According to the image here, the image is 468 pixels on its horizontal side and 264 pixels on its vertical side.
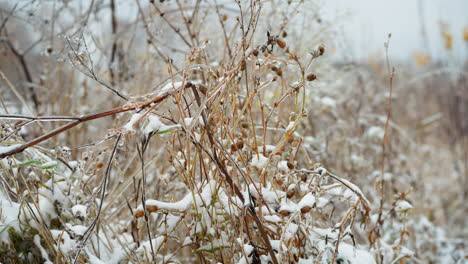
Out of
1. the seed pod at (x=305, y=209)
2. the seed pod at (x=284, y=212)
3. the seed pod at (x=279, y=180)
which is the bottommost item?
the seed pod at (x=284, y=212)

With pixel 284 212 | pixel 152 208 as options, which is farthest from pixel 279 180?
pixel 152 208

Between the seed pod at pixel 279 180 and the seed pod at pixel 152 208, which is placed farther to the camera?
the seed pod at pixel 279 180

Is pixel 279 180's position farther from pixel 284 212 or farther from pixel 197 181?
pixel 197 181

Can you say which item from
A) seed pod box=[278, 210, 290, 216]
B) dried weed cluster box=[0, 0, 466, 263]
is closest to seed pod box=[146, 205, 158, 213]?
dried weed cluster box=[0, 0, 466, 263]

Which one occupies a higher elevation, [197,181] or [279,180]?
[279,180]

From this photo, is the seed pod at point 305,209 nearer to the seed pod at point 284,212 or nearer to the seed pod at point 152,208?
the seed pod at point 284,212

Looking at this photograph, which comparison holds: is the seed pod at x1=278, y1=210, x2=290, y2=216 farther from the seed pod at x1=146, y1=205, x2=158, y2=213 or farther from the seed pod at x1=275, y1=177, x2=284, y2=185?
the seed pod at x1=146, y1=205, x2=158, y2=213

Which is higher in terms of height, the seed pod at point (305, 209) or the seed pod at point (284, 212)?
the seed pod at point (305, 209)

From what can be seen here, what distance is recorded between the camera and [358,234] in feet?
6.53

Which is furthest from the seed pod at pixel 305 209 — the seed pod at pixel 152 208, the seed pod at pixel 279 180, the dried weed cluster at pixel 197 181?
the seed pod at pixel 152 208

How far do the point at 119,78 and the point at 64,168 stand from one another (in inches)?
41.5

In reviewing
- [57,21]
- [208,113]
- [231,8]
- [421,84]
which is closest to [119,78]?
[57,21]

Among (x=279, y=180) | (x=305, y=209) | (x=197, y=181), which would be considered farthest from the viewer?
(x=197, y=181)

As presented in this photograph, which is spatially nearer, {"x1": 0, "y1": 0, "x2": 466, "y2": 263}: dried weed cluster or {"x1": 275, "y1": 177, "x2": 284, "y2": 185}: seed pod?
{"x1": 0, "y1": 0, "x2": 466, "y2": 263}: dried weed cluster
